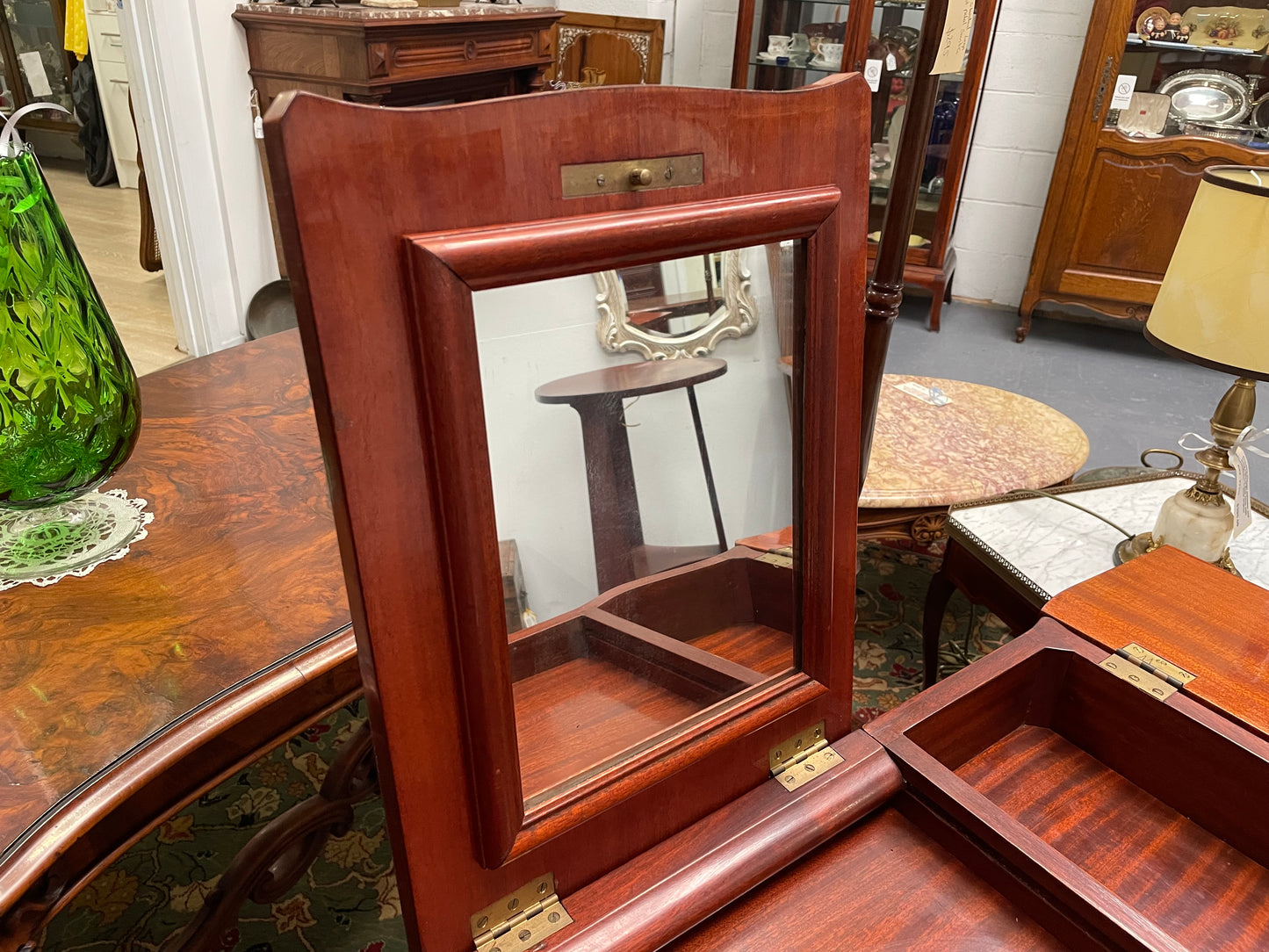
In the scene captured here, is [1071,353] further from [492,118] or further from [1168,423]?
[492,118]

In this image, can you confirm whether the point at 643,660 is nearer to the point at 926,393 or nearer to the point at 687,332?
the point at 687,332

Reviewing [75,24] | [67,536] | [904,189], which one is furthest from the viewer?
[75,24]

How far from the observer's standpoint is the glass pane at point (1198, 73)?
304 centimetres

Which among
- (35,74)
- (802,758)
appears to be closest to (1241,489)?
(802,758)

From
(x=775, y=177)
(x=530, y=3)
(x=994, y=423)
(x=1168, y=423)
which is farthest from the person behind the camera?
(x=530, y=3)

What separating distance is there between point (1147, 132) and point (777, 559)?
3231mm

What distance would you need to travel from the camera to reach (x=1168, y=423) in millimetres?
2840

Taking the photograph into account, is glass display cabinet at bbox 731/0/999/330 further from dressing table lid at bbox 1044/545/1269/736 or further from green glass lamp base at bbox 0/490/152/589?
green glass lamp base at bbox 0/490/152/589

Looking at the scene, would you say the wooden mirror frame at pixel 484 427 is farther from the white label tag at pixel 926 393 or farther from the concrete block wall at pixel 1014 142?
the concrete block wall at pixel 1014 142

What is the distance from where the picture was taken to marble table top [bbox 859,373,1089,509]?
5.83 feet

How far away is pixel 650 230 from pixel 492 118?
10cm

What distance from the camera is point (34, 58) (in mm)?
5387

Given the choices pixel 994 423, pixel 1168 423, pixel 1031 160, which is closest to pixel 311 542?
pixel 994 423

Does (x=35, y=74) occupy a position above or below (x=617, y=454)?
below
